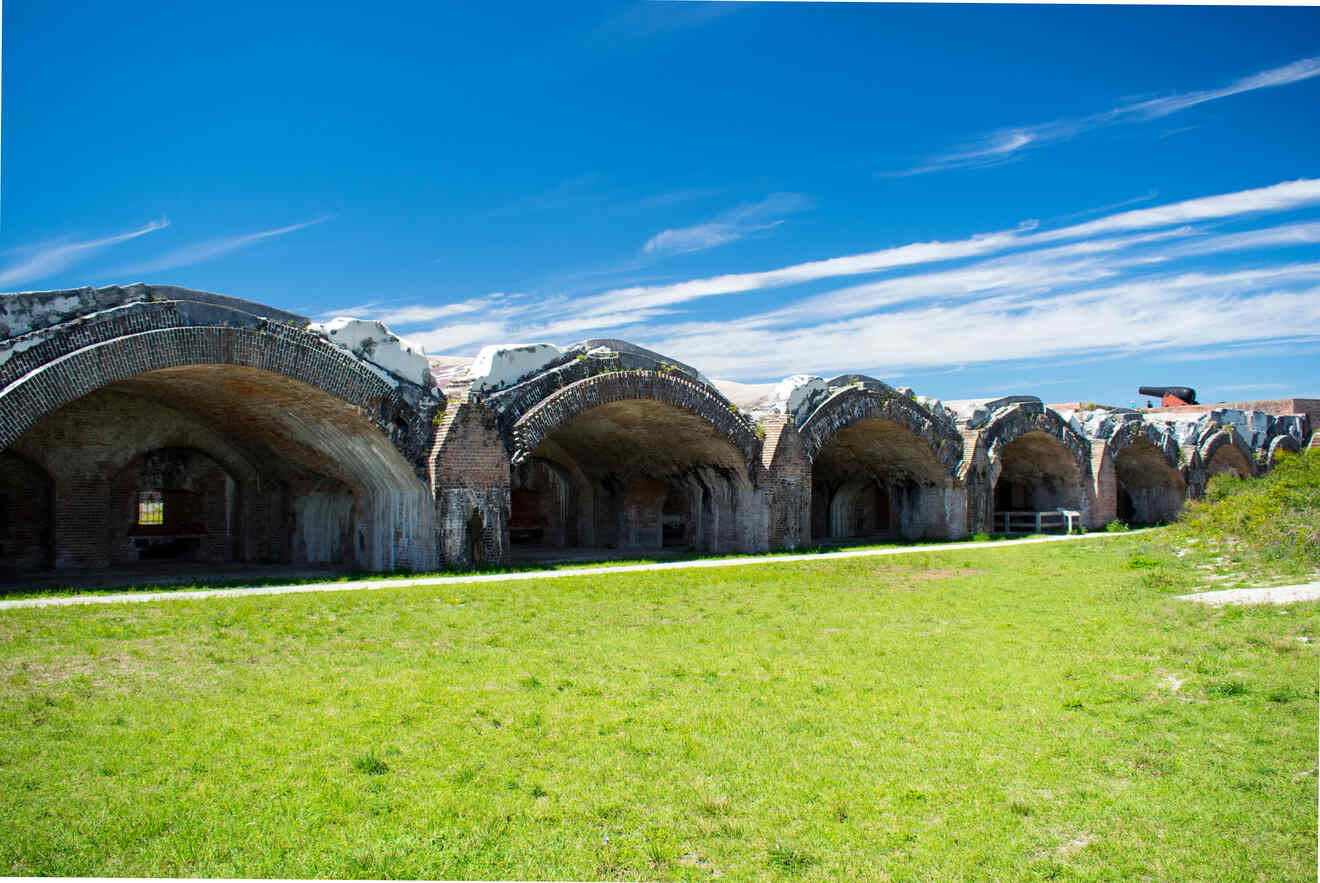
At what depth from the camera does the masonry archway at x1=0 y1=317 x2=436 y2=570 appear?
1225 centimetres

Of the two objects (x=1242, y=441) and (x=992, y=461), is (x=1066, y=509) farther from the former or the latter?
(x=1242, y=441)

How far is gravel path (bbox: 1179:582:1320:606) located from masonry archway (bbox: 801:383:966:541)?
969 centimetres

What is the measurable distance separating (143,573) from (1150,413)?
108 feet

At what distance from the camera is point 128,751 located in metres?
5.38

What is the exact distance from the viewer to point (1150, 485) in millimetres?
33125

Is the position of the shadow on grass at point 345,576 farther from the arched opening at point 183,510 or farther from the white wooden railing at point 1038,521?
the white wooden railing at point 1038,521

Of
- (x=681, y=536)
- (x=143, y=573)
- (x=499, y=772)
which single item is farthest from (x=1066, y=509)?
(x=499, y=772)

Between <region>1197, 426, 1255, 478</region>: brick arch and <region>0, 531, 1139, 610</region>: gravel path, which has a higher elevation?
<region>1197, 426, 1255, 478</region>: brick arch

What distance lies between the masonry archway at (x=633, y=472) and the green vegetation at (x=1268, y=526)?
26.3ft

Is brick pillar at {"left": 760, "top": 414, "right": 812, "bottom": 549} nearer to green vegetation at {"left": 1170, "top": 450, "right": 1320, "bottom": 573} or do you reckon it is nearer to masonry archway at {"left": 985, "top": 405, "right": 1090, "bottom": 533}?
green vegetation at {"left": 1170, "top": 450, "right": 1320, "bottom": 573}

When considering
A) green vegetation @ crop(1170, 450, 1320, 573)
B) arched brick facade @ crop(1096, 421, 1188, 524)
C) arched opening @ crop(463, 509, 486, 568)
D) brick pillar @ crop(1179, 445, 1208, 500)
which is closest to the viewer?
green vegetation @ crop(1170, 450, 1320, 573)

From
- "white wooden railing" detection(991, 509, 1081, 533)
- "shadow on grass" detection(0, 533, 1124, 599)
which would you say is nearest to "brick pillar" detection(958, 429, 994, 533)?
"white wooden railing" detection(991, 509, 1081, 533)

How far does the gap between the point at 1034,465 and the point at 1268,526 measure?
15.0 metres

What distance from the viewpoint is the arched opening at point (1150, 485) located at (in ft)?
104
